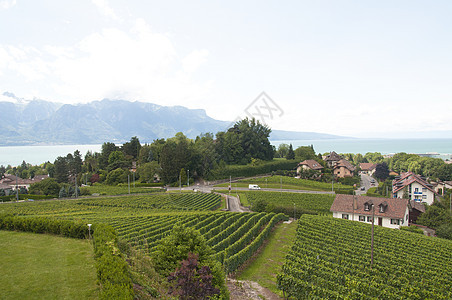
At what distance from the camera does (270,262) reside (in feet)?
69.9

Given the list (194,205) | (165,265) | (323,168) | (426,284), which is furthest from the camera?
(323,168)

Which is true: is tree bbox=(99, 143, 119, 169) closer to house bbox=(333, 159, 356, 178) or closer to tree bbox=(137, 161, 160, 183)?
tree bbox=(137, 161, 160, 183)

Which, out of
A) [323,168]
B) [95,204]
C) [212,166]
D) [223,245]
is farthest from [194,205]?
[323,168]

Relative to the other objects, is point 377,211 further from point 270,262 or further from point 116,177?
point 116,177

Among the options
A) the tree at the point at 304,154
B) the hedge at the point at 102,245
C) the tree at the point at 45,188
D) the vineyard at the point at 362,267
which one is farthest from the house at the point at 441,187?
the tree at the point at 45,188

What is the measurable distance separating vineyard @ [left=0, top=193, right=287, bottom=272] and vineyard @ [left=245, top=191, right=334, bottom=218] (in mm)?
6094

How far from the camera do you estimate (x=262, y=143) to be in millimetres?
97625

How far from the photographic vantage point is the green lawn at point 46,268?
9.09m

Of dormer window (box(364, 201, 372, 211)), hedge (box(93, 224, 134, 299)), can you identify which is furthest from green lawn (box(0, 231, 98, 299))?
dormer window (box(364, 201, 372, 211))

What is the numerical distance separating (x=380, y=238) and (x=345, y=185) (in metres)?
54.8

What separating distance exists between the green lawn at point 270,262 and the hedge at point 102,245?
31.7 feet

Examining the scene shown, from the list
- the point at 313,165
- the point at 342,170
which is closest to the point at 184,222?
the point at 313,165

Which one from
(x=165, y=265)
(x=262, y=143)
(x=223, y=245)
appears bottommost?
(x=223, y=245)

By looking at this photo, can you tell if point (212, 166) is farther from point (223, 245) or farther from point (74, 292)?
point (74, 292)
